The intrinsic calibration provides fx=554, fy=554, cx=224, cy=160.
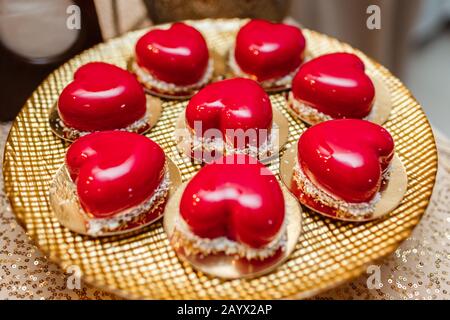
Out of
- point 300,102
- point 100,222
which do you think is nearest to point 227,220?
point 100,222

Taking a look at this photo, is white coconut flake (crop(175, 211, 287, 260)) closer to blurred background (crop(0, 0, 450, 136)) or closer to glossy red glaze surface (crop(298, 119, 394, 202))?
glossy red glaze surface (crop(298, 119, 394, 202))

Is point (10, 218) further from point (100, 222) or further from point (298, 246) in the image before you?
point (298, 246)

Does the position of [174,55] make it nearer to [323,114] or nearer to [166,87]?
[166,87]

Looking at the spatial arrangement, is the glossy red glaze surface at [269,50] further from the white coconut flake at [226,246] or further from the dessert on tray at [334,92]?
the white coconut flake at [226,246]

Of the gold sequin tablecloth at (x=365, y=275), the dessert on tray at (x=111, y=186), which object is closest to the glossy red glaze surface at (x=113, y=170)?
the dessert on tray at (x=111, y=186)

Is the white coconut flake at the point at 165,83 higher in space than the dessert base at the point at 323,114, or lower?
higher
